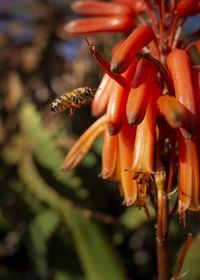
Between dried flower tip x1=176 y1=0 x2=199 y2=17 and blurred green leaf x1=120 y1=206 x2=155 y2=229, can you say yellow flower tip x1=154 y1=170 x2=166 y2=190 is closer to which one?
dried flower tip x1=176 y1=0 x2=199 y2=17

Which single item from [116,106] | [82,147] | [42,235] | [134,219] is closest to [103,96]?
[116,106]

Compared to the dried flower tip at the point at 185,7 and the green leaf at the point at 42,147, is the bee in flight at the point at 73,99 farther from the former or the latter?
the green leaf at the point at 42,147

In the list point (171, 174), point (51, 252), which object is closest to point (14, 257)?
point (51, 252)

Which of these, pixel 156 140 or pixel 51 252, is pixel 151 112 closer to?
pixel 156 140

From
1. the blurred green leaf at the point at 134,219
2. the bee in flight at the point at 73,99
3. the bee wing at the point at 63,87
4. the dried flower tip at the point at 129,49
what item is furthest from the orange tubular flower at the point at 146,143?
the blurred green leaf at the point at 134,219

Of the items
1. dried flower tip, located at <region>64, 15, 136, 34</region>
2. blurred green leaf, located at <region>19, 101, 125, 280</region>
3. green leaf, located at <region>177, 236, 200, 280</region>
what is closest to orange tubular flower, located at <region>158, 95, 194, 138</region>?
dried flower tip, located at <region>64, 15, 136, 34</region>

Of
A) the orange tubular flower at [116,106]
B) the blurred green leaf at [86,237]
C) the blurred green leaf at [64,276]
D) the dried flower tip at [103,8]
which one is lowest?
the blurred green leaf at [64,276]
